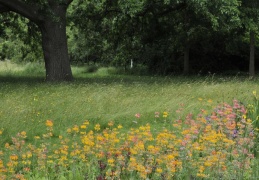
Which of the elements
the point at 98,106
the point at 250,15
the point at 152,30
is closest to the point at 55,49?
the point at 98,106

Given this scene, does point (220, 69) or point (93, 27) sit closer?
point (93, 27)

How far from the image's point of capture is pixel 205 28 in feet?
76.2

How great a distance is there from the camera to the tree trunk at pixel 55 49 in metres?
18.0

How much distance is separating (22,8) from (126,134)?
11.3 metres

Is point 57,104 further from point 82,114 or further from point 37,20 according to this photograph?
point 37,20

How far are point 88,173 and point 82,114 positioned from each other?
168 inches

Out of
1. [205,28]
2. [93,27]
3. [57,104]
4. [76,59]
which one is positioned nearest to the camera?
[57,104]

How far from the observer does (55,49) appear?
18062mm

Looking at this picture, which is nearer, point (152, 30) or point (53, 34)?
point (53, 34)

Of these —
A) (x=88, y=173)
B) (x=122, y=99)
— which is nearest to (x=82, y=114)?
(x=122, y=99)

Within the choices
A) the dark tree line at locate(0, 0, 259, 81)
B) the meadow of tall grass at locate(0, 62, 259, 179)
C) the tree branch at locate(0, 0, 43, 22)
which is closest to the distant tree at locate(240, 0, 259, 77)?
the dark tree line at locate(0, 0, 259, 81)

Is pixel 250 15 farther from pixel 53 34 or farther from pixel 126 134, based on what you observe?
pixel 126 134

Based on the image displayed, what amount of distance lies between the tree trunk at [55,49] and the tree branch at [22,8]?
54cm

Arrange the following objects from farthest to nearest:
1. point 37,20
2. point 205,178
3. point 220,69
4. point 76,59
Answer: point 76,59 < point 220,69 < point 37,20 < point 205,178
